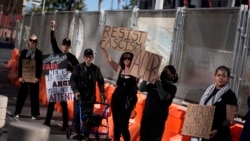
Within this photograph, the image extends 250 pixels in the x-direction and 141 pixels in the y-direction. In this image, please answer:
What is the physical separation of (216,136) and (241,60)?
160 cm

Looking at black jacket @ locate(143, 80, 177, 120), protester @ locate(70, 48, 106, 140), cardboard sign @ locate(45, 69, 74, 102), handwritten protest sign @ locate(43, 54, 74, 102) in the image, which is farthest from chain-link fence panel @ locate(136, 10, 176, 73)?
black jacket @ locate(143, 80, 177, 120)

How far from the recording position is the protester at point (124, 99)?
8.16 metres

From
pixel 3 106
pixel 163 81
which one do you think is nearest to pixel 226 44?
pixel 163 81

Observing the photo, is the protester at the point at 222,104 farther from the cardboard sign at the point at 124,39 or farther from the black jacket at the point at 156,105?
the cardboard sign at the point at 124,39

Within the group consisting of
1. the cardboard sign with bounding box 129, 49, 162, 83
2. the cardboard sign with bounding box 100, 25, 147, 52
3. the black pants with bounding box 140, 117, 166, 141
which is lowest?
the black pants with bounding box 140, 117, 166, 141

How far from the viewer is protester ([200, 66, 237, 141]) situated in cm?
590

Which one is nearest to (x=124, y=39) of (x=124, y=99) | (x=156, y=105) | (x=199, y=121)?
(x=124, y=99)

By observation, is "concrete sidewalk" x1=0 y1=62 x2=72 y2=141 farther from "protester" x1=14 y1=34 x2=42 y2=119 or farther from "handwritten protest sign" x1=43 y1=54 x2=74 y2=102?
"handwritten protest sign" x1=43 y1=54 x2=74 y2=102

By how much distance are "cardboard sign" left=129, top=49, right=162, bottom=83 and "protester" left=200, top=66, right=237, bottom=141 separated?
4.60 feet

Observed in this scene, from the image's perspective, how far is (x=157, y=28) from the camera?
9.87 metres

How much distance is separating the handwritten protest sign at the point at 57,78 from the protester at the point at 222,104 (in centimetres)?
485

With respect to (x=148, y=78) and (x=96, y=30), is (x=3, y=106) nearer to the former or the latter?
(x=148, y=78)

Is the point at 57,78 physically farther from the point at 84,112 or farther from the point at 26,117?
the point at 84,112

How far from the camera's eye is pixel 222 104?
234 inches
